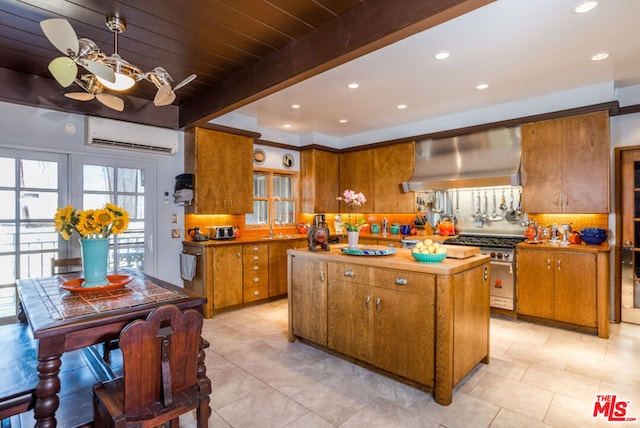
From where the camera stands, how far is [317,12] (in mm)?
2287

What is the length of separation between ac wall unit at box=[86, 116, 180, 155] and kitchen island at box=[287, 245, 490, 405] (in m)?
2.53

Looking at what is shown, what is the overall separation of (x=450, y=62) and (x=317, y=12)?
5.01 ft

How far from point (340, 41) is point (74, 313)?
2.32m

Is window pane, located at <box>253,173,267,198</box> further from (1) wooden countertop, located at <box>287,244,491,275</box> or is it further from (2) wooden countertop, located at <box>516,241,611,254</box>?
(2) wooden countertop, located at <box>516,241,611,254</box>

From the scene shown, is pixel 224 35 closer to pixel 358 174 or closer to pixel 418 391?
pixel 418 391

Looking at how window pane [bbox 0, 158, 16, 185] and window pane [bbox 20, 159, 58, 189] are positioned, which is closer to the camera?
window pane [bbox 0, 158, 16, 185]

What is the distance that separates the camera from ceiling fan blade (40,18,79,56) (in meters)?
1.77

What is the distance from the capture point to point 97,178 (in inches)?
156

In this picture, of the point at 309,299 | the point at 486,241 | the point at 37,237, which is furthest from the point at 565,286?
the point at 37,237

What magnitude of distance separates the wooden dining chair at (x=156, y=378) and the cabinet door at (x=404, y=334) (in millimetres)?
1428

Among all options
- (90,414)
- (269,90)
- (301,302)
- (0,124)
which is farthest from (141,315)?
(0,124)

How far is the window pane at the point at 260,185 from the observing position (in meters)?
5.65

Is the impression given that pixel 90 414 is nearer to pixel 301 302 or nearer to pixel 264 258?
pixel 301 302

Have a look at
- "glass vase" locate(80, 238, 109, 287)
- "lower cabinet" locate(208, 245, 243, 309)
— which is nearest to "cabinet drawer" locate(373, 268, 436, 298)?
"glass vase" locate(80, 238, 109, 287)
